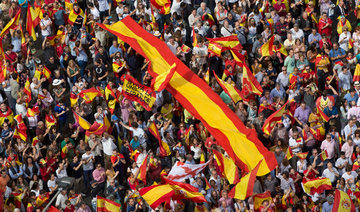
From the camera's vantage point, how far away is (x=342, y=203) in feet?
88.3

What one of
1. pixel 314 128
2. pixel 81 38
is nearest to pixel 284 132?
pixel 314 128

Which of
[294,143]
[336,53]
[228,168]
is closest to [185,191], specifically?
[228,168]

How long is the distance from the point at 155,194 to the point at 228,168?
69.5 inches

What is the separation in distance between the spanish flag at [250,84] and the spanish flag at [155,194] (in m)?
4.20

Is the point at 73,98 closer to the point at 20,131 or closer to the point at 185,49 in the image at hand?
the point at 20,131

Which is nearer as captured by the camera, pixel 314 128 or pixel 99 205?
pixel 99 205

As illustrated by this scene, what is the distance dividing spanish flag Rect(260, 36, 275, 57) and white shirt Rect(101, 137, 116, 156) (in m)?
5.10

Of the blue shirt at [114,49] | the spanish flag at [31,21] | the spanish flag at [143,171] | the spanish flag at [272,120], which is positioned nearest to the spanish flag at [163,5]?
the blue shirt at [114,49]

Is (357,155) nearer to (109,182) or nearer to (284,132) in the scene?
(284,132)

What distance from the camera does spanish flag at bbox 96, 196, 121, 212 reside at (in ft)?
90.2

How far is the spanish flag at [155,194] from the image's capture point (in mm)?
26594

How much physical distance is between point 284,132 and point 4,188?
6.83m

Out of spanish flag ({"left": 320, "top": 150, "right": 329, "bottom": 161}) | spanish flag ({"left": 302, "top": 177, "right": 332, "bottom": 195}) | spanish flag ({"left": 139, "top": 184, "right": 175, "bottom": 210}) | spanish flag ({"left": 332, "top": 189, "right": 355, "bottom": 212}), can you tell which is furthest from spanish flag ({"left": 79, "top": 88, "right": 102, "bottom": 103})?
spanish flag ({"left": 332, "top": 189, "right": 355, "bottom": 212})

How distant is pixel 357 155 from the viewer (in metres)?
28.5
